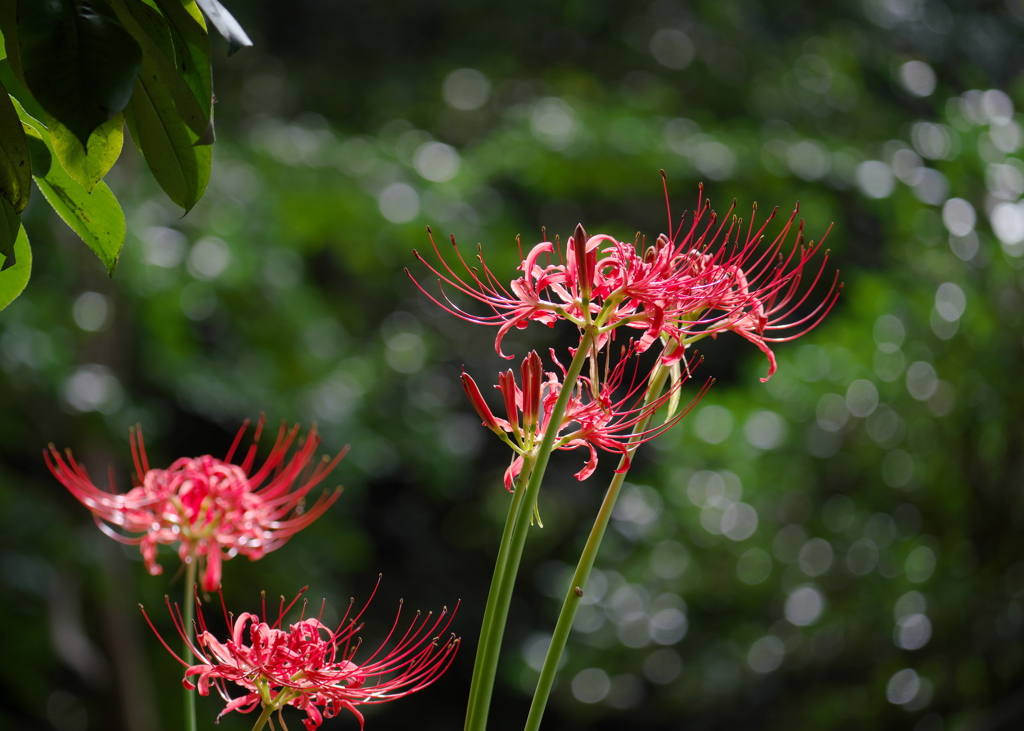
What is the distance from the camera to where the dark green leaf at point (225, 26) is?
38 cm

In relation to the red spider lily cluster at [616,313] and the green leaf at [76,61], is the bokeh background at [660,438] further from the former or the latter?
the green leaf at [76,61]

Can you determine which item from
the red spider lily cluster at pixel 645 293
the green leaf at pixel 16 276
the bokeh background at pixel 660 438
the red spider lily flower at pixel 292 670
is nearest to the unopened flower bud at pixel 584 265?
the red spider lily cluster at pixel 645 293

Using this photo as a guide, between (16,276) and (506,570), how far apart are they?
0.28 m

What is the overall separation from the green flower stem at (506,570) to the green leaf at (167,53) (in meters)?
0.18

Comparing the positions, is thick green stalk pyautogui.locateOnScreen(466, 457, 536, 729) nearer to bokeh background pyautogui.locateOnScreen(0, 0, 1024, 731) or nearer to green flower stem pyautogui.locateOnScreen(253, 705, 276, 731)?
green flower stem pyautogui.locateOnScreen(253, 705, 276, 731)

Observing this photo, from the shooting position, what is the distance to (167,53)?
1.25ft

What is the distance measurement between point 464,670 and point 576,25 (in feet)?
7.51

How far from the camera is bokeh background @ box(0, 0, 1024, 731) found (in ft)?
6.35

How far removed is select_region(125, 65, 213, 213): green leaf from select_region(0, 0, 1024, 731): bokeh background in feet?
4.87

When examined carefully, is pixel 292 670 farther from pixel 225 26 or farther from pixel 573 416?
pixel 225 26

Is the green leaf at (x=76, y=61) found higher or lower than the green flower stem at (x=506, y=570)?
higher

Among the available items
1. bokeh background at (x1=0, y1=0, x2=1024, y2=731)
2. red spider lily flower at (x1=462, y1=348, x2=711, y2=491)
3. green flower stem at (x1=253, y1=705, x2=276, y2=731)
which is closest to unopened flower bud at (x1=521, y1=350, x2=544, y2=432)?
red spider lily flower at (x1=462, y1=348, x2=711, y2=491)

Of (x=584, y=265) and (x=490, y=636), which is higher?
(x=584, y=265)

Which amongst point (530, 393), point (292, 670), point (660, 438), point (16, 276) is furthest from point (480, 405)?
point (660, 438)
